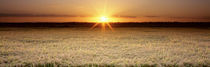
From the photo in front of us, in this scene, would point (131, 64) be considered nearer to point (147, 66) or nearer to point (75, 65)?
point (147, 66)

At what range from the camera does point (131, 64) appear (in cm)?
720

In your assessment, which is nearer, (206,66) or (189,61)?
(206,66)

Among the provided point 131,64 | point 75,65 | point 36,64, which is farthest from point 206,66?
point 36,64

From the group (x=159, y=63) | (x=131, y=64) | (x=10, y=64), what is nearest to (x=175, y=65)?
(x=159, y=63)

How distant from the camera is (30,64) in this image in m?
7.33


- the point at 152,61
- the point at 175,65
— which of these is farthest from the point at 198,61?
the point at 152,61

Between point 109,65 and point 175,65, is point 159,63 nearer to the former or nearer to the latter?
point 175,65

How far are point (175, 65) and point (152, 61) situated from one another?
0.96 meters

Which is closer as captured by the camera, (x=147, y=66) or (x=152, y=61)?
(x=147, y=66)

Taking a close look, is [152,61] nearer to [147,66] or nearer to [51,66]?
[147,66]

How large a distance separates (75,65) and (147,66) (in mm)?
2657

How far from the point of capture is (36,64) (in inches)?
286

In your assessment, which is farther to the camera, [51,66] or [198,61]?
[198,61]

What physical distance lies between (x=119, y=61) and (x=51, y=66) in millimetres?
2643
